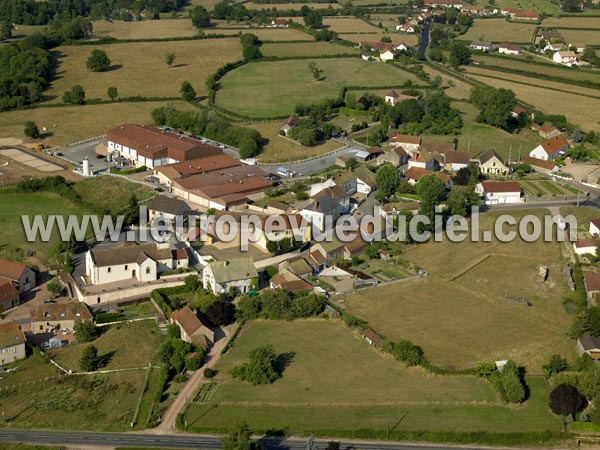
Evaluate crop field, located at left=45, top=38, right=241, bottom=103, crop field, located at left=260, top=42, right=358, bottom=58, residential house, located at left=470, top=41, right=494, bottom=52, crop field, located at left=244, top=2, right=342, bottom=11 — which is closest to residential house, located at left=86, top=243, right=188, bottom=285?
crop field, located at left=45, top=38, right=241, bottom=103

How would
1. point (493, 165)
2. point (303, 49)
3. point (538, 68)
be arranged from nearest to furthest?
point (493, 165), point (538, 68), point (303, 49)

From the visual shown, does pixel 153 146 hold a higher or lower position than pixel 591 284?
higher

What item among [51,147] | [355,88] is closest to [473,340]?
[51,147]

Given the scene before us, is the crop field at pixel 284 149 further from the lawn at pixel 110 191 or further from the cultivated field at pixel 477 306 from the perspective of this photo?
the cultivated field at pixel 477 306

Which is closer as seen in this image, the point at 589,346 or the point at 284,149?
the point at 589,346

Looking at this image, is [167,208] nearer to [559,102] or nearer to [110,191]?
[110,191]

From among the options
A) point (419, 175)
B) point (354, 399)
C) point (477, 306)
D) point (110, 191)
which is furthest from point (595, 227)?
point (110, 191)

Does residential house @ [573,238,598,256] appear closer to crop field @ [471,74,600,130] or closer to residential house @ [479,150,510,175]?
residential house @ [479,150,510,175]
